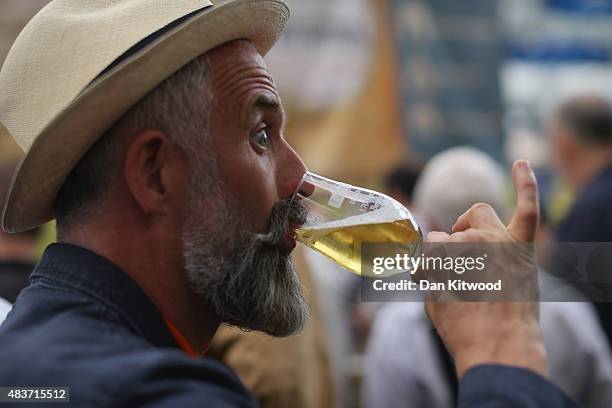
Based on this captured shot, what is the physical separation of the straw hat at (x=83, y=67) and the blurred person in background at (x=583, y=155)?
9.30ft

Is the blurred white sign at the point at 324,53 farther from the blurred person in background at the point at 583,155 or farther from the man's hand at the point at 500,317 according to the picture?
the man's hand at the point at 500,317

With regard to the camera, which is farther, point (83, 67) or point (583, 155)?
point (583, 155)

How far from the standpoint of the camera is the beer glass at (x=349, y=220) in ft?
6.01

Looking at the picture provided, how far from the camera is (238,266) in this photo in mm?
1773

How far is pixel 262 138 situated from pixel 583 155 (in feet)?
11.0

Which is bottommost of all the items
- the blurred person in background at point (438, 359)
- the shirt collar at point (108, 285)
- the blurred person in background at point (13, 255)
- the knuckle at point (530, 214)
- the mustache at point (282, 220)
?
the blurred person in background at point (13, 255)

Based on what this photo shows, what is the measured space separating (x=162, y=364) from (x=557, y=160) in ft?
13.2

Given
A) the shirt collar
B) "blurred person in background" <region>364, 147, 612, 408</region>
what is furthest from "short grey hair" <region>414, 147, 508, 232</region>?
the shirt collar

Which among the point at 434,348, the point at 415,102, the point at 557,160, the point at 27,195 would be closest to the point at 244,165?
the point at 27,195

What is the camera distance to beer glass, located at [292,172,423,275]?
6.01 feet

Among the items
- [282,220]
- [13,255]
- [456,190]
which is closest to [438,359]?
[456,190]

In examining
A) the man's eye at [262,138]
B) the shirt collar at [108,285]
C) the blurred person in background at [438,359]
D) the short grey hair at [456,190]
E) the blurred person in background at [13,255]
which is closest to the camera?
the shirt collar at [108,285]

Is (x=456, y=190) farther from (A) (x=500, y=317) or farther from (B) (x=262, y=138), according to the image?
(A) (x=500, y=317)

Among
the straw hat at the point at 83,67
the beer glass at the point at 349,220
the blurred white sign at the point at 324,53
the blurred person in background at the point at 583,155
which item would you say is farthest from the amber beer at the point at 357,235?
the blurred white sign at the point at 324,53
